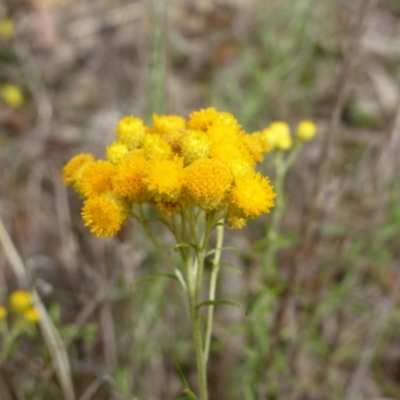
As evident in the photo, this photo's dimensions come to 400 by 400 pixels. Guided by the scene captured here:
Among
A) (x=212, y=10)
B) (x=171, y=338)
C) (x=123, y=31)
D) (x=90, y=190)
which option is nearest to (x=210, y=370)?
(x=171, y=338)

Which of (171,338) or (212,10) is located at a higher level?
(212,10)

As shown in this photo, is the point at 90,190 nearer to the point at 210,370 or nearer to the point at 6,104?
the point at 210,370

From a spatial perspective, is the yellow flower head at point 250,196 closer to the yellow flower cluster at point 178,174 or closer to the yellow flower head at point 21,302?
the yellow flower cluster at point 178,174

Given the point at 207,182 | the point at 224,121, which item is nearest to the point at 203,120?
the point at 224,121

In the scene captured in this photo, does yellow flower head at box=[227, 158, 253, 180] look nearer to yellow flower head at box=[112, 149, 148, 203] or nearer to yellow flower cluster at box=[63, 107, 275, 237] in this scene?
yellow flower cluster at box=[63, 107, 275, 237]

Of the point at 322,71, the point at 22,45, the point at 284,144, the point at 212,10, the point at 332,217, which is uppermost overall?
the point at 212,10

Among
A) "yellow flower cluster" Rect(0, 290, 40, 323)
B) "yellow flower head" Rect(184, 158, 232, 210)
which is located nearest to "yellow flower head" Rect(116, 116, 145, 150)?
"yellow flower head" Rect(184, 158, 232, 210)

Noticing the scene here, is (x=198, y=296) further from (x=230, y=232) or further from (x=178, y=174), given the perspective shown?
(x=230, y=232)

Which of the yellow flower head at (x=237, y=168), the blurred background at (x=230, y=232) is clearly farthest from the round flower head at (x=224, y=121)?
the blurred background at (x=230, y=232)
